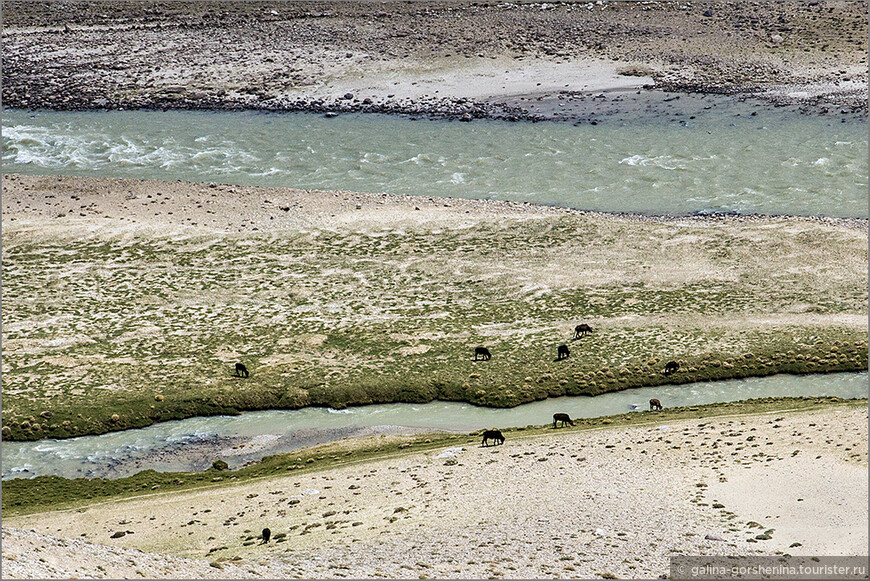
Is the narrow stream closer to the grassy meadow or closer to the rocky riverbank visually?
the grassy meadow

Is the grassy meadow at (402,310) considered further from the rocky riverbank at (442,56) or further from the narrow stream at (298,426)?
the rocky riverbank at (442,56)

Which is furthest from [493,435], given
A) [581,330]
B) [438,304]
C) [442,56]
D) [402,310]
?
[442,56]

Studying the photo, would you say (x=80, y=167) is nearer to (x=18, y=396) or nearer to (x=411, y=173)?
(x=411, y=173)

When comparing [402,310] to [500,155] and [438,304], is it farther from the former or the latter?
[500,155]

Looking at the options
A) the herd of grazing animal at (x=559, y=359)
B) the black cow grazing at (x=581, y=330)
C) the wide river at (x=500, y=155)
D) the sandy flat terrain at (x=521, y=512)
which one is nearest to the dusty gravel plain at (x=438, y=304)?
the sandy flat terrain at (x=521, y=512)

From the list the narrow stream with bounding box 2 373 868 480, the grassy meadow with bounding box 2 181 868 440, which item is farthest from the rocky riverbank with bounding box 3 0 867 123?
the narrow stream with bounding box 2 373 868 480

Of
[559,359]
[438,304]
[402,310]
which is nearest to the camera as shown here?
[559,359]
